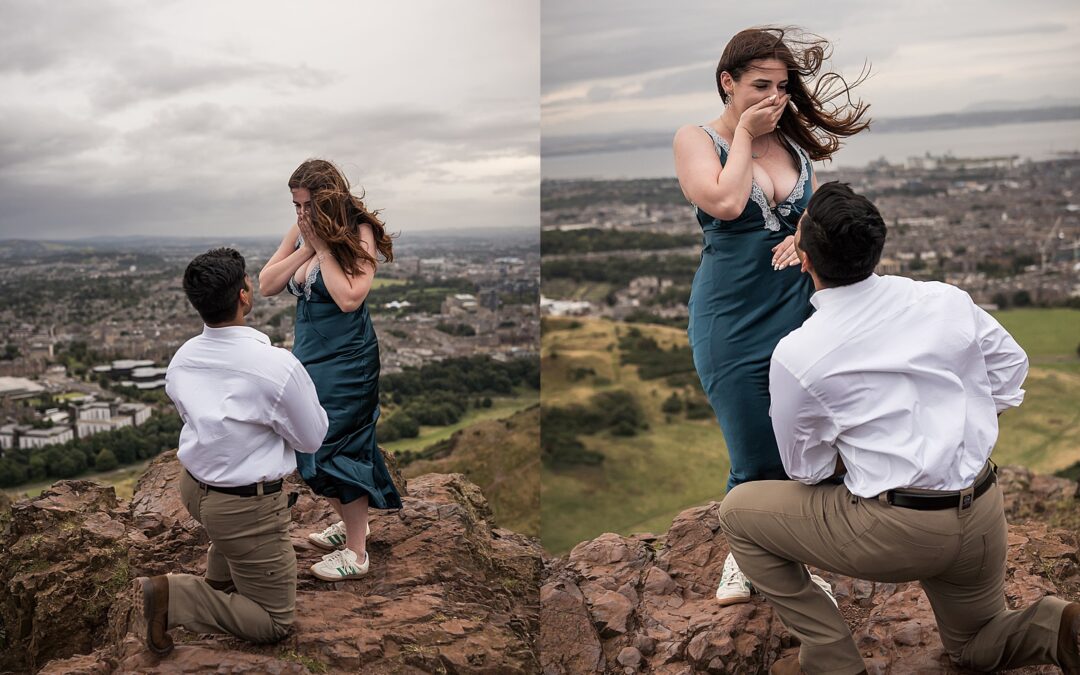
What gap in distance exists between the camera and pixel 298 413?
3238 mm

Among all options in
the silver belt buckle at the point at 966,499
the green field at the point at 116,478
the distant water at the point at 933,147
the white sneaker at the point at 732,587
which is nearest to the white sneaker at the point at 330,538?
the white sneaker at the point at 732,587

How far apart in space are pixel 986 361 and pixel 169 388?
265 centimetres

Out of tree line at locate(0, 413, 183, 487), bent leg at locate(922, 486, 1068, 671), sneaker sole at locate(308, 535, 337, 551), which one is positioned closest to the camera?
bent leg at locate(922, 486, 1068, 671)

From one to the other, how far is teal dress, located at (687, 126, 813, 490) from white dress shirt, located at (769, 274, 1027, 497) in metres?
0.72

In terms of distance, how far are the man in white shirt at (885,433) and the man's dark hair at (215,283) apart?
1812 millimetres

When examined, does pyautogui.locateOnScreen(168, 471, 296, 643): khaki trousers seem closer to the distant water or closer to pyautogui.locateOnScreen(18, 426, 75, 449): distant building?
pyautogui.locateOnScreen(18, 426, 75, 449): distant building

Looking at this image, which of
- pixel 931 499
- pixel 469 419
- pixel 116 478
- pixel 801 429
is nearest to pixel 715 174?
pixel 801 429

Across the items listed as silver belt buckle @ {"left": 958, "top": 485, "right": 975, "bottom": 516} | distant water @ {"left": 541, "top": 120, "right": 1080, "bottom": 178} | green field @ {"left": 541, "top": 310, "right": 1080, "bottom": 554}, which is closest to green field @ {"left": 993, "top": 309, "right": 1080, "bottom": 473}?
green field @ {"left": 541, "top": 310, "right": 1080, "bottom": 554}

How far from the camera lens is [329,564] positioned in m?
4.19

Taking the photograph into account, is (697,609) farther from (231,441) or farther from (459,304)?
(459,304)

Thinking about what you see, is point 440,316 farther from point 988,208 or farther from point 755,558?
point 988,208

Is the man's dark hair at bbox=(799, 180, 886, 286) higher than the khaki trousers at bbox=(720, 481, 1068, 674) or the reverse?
higher

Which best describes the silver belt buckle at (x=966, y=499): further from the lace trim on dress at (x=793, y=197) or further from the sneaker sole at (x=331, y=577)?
the sneaker sole at (x=331, y=577)

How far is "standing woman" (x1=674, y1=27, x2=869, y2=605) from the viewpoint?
3250 millimetres
